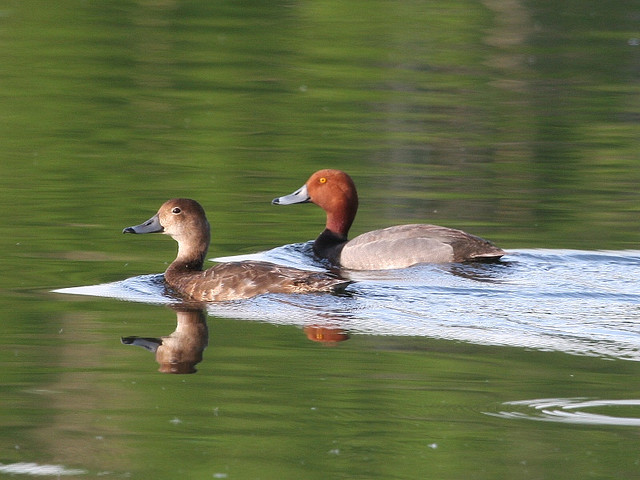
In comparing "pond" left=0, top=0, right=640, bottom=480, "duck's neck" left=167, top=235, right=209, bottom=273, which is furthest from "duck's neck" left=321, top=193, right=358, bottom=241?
"duck's neck" left=167, top=235, right=209, bottom=273

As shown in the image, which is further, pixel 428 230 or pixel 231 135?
pixel 231 135

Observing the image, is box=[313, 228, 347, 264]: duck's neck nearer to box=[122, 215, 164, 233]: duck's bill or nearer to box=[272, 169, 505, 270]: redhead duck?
box=[272, 169, 505, 270]: redhead duck

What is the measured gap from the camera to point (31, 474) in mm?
6371

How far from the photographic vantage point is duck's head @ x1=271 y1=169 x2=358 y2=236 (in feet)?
43.9

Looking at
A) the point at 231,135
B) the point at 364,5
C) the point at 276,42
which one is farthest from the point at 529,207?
the point at 364,5

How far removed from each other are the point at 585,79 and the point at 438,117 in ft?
15.7

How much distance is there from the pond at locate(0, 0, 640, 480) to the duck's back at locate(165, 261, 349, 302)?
0.15 metres

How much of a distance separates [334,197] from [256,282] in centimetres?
318

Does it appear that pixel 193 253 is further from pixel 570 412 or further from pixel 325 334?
pixel 570 412

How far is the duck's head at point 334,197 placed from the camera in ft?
43.9

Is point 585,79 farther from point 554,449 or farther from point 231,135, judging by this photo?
point 554,449

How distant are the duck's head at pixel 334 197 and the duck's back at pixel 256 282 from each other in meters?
2.90

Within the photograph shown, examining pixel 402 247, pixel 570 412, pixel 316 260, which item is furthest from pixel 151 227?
pixel 570 412

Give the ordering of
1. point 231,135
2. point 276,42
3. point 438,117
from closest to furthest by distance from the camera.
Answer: point 231,135 → point 438,117 → point 276,42
